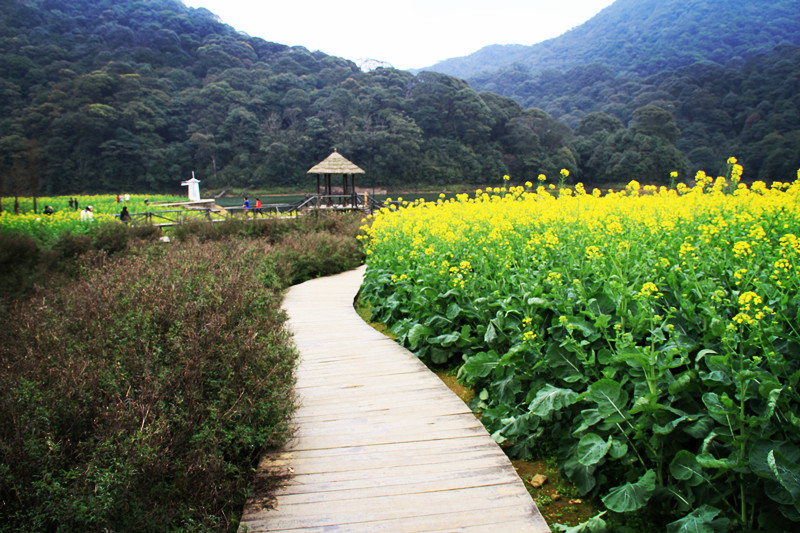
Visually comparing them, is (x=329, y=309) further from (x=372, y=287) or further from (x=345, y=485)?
(x=345, y=485)

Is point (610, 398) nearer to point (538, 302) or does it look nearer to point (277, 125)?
point (538, 302)

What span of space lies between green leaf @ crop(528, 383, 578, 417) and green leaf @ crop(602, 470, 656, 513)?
0.52 m

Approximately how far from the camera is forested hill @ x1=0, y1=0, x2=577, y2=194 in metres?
46.1

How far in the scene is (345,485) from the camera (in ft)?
8.05

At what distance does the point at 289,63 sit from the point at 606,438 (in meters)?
77.1

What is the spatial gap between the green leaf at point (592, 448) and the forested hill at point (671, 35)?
270ft

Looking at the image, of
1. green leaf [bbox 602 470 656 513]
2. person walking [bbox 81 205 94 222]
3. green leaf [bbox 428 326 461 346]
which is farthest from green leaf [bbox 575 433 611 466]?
person walking [bbox 81 205 94 222]

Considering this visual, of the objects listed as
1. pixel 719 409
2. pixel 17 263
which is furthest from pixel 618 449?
pixel 17 263

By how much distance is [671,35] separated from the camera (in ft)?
278

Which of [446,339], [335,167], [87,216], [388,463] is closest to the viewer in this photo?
[388,463]

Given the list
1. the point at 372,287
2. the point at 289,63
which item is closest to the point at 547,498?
the point at 372,287

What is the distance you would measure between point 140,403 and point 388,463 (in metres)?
1.31

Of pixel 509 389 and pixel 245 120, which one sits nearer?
pixel 509 389

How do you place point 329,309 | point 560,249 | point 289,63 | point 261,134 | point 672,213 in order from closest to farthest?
point 560,249 → point 672,213 → point 329,309 → point 261,134 → point 289,63
